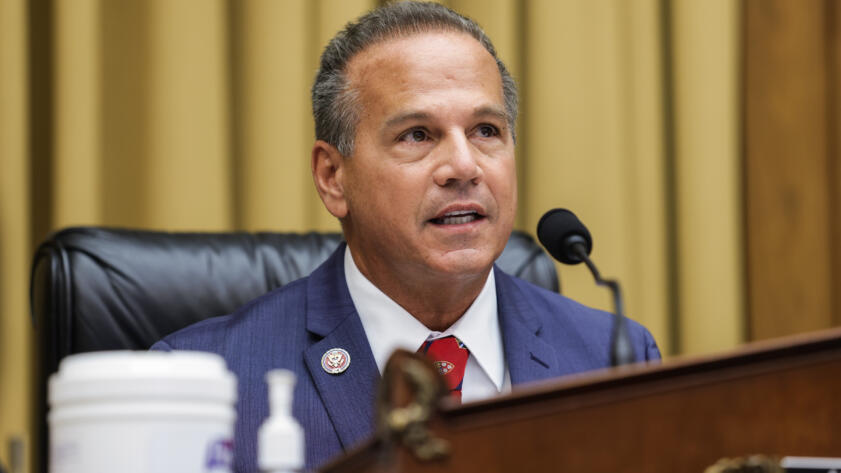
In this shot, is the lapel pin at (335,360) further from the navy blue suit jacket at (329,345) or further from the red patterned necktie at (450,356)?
the red patterned necktie at (450,356)

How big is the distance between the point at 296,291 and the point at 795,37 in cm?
180

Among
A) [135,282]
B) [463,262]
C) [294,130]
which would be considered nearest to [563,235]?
[463,262]

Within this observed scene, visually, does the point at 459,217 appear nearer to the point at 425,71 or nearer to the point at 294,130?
the point at 425,71

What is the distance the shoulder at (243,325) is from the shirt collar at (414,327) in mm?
120

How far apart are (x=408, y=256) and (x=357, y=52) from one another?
1.43ft

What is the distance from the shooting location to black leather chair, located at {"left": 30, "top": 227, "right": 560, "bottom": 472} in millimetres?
1704

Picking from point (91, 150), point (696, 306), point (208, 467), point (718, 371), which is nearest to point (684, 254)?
point (696, 306)

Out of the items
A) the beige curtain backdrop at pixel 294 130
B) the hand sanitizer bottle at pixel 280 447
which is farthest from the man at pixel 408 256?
the hand sanitizer bottle at pixel 280 447

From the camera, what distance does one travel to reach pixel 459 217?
1.70m

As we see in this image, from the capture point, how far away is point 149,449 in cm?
69

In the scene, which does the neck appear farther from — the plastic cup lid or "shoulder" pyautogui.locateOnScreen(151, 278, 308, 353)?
the plastic cup lid

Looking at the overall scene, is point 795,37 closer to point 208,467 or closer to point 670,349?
point 670,349

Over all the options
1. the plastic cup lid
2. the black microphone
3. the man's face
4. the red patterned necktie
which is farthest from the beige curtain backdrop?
the plastic cup lid

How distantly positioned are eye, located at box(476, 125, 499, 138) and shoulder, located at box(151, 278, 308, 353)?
0.46 m
